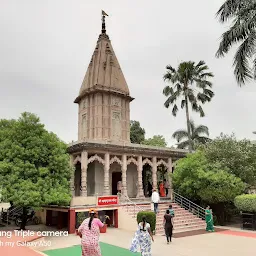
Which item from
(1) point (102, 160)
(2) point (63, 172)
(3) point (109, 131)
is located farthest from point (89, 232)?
(3) point (109, 131)

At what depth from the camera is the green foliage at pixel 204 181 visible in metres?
17.9

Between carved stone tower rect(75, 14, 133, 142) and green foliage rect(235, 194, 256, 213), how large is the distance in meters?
10.8

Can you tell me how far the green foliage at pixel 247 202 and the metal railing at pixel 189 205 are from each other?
271cm

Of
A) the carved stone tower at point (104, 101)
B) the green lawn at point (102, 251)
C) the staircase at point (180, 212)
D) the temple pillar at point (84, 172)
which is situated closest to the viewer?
the green lawn at point (102, 251)

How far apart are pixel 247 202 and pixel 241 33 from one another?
31.7ft

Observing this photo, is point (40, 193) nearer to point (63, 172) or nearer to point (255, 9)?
point (63, 172)

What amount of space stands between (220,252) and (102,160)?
35.3 feet

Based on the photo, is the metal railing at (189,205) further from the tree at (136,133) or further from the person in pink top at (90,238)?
the tree at (136,133)

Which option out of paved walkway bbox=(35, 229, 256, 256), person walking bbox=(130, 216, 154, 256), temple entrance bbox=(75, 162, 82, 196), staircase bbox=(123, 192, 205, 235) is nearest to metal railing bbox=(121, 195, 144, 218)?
staircase bbox=(123, 192, 205, 235)

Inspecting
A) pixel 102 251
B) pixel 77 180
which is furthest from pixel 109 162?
pixel 102 251

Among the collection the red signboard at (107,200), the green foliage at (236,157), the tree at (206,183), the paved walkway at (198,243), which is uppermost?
the green foliage at (236,157)

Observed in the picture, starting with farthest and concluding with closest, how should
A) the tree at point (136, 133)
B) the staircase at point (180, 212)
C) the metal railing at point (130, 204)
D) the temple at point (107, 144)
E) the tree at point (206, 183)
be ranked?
the tree at point (136, 133) → the temple at point (107, 144) → the metal railing at point (130, 204) → the tree at point (206, 183) → the staircase at point (180, 212)

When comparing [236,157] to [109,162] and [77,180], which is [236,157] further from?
[77,180]

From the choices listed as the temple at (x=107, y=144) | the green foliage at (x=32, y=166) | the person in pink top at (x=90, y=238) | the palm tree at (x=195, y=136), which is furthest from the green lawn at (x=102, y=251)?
the palm tree at (x=195, y=136)
